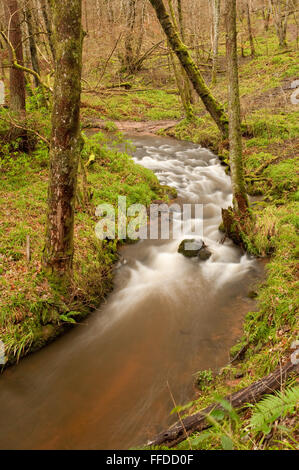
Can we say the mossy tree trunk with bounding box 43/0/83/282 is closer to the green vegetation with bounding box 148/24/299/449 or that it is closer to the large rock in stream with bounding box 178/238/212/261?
the green vegetation with bounding box 148/24/299/449

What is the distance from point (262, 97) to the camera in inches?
631

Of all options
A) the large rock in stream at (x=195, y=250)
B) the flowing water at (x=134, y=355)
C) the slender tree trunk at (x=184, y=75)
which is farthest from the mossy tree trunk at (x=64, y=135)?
the slender tree trunk at (x=184, y=75)

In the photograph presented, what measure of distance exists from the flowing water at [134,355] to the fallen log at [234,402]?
43.7 inches

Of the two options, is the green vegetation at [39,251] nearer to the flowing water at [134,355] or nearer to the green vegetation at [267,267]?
the flowing water at [134,355]

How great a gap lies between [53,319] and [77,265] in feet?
3.83

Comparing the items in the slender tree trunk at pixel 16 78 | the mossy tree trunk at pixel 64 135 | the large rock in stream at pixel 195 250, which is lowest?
the large rock in stream at pixel 195 250

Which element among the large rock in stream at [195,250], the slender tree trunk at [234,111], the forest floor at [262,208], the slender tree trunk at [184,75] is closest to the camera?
the forest floor at [262,208]

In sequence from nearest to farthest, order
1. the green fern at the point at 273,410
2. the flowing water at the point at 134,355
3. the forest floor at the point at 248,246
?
the green fern at the point at 273,410
the forest floor at the point at 248,246
the flowing water at the point at 134,355

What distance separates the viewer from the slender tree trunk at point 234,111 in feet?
20.9

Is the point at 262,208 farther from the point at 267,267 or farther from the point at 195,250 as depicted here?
the point at 267,267

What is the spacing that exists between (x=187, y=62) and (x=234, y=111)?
358 cm

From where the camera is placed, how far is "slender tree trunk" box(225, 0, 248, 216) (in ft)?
20.9

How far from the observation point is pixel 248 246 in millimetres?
7254
